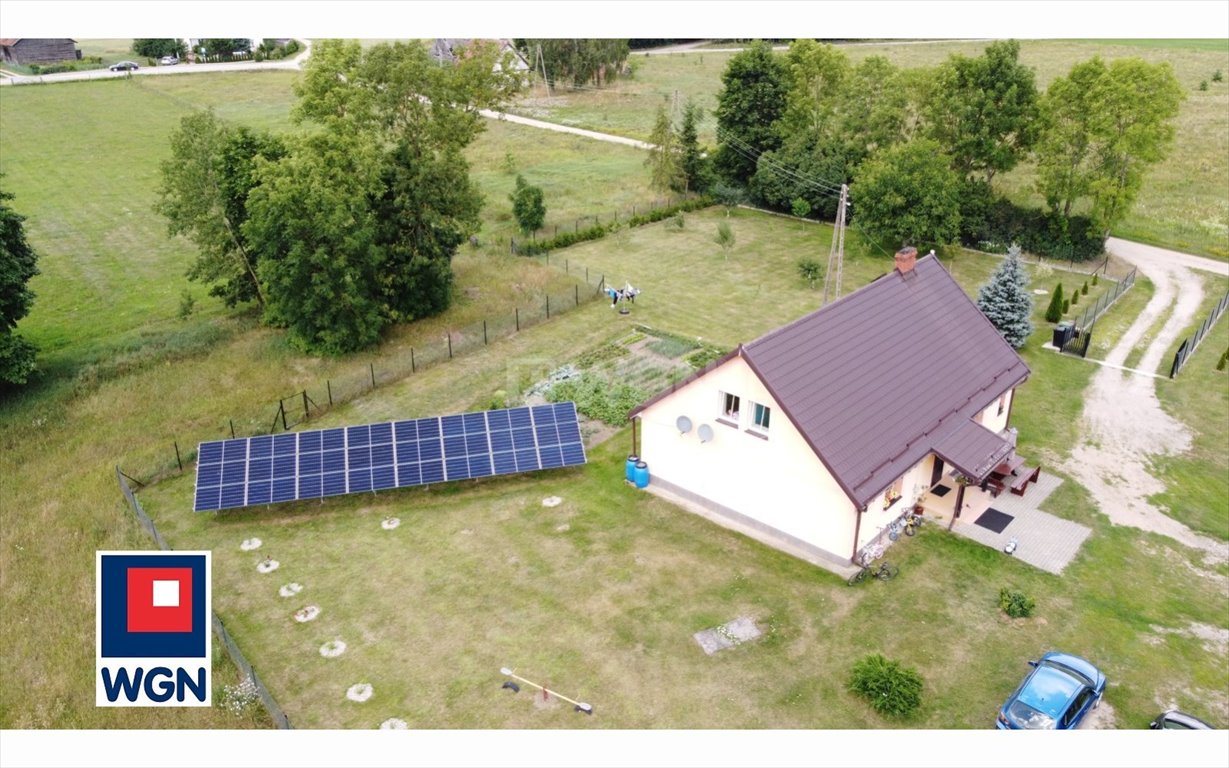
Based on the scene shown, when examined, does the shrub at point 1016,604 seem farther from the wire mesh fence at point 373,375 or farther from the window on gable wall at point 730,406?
the wire mesh fence at point 373,375

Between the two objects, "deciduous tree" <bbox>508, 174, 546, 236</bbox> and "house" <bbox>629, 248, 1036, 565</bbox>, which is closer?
"house" <bbox>629, 248, 1036, 565</bbox>

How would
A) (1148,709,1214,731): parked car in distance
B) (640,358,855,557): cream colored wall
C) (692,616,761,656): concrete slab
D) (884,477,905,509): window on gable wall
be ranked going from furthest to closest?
(884,477,905,509): window on gable wall
(640,358,855,557): cream colored wall
(692,616,761,656): concrete slab
(1148,709,1214,731): parked car in distance

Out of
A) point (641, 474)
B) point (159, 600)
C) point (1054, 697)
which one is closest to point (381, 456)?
point (641, 474)

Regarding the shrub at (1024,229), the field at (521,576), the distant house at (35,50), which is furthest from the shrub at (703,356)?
the distant house at (35,50)

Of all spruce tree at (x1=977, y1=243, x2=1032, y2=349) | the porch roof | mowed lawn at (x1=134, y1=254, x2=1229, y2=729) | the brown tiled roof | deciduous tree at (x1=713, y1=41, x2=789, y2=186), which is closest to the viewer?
mowed lawn at (x1=134, y1=254, x2=1229, y2=729)

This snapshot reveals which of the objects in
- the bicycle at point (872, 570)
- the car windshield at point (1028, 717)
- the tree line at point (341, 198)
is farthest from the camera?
the tree line at point (341, 198)

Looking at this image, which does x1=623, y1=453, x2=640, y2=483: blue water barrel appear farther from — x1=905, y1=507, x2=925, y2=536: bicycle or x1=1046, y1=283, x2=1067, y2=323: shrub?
x1=1046, y1=283, x2=1067, y2=323: shrub

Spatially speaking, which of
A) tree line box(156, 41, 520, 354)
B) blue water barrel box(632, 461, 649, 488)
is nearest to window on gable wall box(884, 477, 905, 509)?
blue water barrel box(632, 461, 649, 488)
